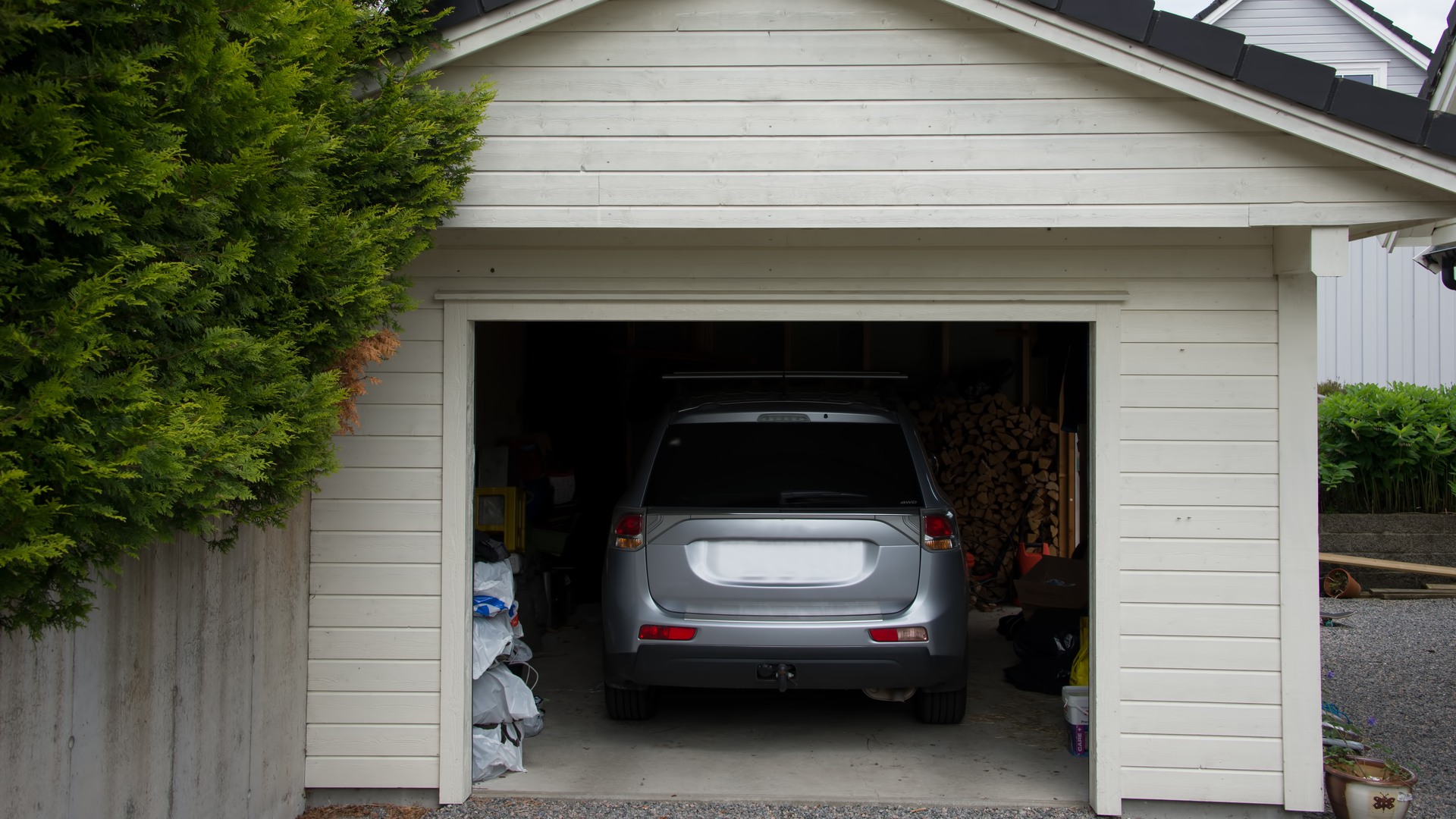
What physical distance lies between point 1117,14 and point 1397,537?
325 inches

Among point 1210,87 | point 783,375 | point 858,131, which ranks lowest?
point 783,375

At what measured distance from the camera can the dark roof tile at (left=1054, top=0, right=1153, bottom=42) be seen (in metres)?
3.89

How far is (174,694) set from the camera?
3369 mm

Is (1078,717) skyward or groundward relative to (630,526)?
groundward

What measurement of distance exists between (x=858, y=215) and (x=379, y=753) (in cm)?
288

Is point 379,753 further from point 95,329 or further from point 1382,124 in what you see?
point 1382,124

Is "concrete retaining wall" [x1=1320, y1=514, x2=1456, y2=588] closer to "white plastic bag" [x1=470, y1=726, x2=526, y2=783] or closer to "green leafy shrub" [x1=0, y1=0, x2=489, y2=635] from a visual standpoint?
"white plastic bag" [x1=470, y1=726, x2=526, y2=783]

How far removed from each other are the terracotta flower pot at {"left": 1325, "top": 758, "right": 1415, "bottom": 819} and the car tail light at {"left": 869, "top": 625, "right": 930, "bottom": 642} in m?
1.70

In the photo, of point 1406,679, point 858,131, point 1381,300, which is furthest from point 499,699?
point 1381,300

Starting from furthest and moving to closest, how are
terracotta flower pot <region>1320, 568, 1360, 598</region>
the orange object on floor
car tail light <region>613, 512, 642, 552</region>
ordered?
terracotta flower pot <region>1320, 568, 1360, 598</region>
the orange object on floor
car tail light <region>613, 512, 642, 552</region>

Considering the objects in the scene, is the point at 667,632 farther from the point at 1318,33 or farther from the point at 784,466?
the point at 1318,33

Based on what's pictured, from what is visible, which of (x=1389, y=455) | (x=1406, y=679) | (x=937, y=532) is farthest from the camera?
(x=1389, y=455)

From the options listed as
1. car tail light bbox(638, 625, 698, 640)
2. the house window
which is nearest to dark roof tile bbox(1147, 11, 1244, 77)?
car tail light bbox(638, 625, 698, 640)

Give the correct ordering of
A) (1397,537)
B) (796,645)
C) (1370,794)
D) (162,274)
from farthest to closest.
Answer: (1397,537) → (796,645) → (1370,794) → (162,274)
